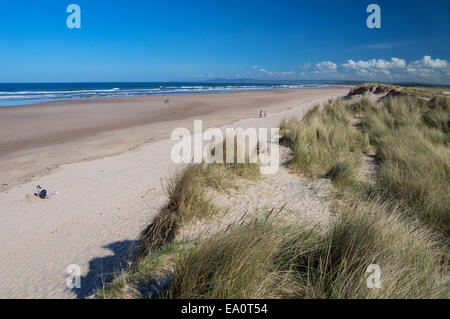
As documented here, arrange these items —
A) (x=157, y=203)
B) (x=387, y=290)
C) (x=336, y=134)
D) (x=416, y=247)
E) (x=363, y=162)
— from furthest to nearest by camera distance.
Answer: (x=336, y=134) → (x=363, y=162) → (x=157, y=203) → (x=416, y=247) → (x=387, y=290)

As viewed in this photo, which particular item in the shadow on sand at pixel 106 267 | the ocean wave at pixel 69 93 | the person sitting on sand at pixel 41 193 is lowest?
the shadow on sand at pixel 106 267

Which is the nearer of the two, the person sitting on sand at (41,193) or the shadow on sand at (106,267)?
the shadow on sand at (106,267)

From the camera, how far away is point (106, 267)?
11.3 feet

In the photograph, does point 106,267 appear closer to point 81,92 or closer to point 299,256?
point 299,256

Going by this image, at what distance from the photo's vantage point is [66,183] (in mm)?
6527

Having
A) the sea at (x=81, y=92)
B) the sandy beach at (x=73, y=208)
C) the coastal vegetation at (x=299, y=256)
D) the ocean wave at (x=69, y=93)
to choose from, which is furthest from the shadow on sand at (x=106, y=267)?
the ocean wave at (x=69, y=93)

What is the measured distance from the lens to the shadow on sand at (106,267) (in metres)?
2.98

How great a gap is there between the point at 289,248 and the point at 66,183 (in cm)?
596

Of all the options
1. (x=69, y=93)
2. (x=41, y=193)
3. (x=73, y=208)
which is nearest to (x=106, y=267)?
(x=73, y=208)

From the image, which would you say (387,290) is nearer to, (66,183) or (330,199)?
(330,199)

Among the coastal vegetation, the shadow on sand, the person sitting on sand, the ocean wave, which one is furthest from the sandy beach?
the ocean wave

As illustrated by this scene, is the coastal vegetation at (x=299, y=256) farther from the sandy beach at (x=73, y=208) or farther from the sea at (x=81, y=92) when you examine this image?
the sea at (x=81, y=92)
